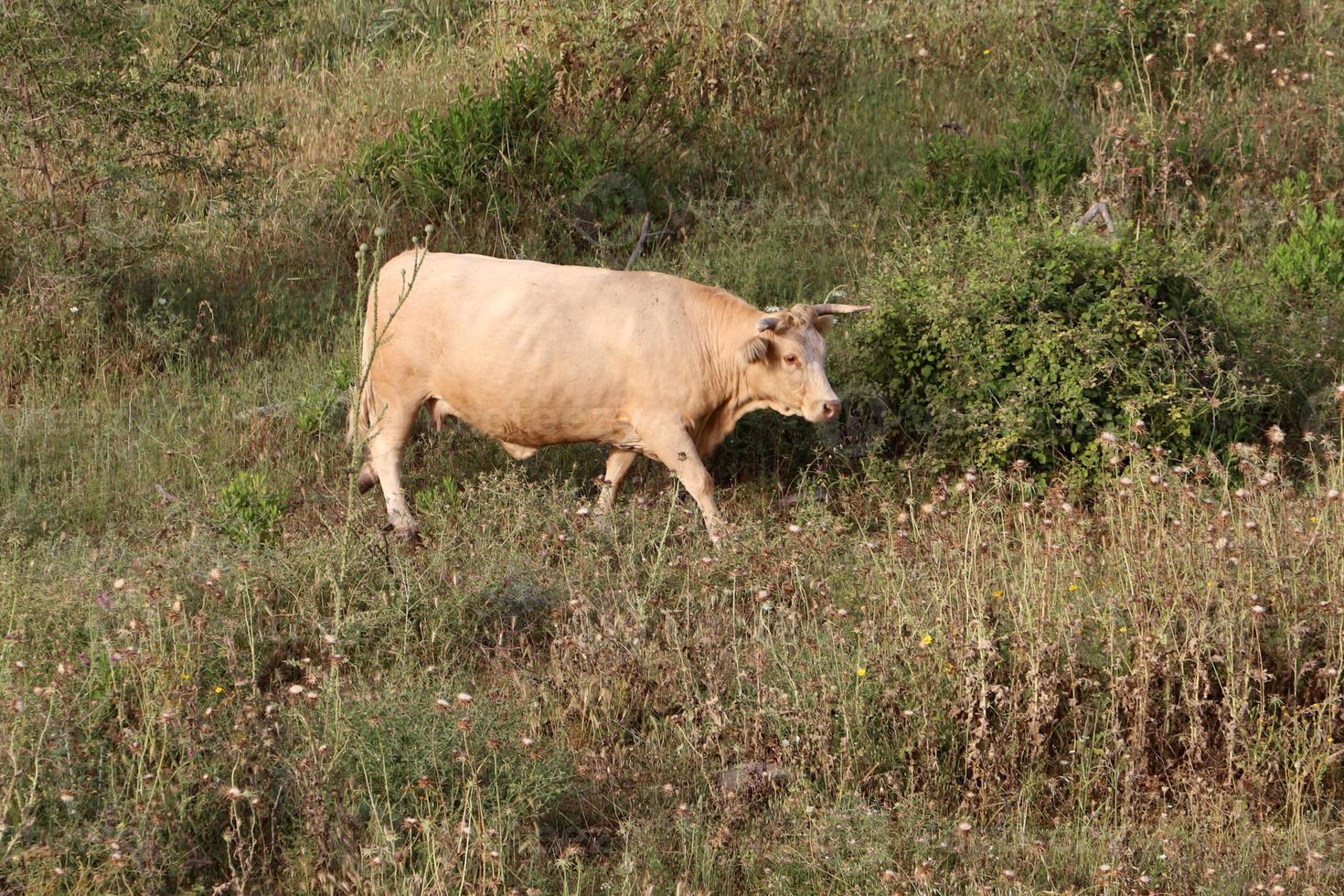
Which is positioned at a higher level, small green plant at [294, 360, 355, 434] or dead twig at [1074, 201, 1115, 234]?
dead twig at [1074, 201, 1115, 234]

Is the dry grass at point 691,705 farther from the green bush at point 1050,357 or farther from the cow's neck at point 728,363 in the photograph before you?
the cow's neck at point 728,363

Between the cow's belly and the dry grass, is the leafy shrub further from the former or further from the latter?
the cow's belly

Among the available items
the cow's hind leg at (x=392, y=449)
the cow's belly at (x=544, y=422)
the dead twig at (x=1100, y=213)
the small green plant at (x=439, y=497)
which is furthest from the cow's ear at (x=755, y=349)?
the dead twig at (x=1100, y=213)

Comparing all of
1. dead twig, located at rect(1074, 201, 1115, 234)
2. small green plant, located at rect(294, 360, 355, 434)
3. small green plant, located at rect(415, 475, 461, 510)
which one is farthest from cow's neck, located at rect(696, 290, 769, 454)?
dead twig, located at rect(1074, 201, 1115, 234)

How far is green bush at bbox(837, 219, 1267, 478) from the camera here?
28.5ft

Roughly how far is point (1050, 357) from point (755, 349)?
5.63 feet

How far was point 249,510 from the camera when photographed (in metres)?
8.18

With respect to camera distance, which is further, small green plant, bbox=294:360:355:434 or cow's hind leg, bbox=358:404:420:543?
small green plant, bbox=294:360:355:434

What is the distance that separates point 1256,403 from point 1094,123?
14.0ft

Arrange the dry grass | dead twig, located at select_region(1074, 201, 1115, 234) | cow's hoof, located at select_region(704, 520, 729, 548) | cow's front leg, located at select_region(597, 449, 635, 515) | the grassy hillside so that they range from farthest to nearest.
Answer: dead twig, located at select_region(1074, 201, 1115, 234)
cow's front leg, located at select_region(597, 449, 635, 515)
cow's hoof, located at select_region(704, 520, 729, 548)
the grassy hillside
the dry grass

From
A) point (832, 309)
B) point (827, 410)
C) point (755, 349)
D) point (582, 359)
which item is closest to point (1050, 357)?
point (832, 309)

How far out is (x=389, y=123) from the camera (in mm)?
12797

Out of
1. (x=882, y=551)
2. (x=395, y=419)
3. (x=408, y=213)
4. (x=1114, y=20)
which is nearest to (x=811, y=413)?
(x=882, y=551)

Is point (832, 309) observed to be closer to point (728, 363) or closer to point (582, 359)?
point (728, 363)
